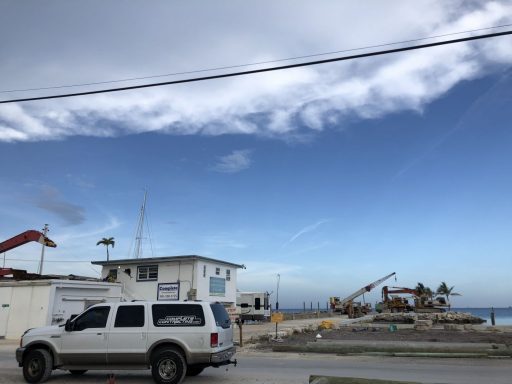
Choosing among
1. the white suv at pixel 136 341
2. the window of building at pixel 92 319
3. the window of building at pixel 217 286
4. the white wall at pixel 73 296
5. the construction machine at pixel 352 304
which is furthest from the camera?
the construction machine at pixel 352 304

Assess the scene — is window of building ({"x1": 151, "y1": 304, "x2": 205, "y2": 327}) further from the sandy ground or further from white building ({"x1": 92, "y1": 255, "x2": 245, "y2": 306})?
white building ({"x1": 92, "y1": 255, "x2": 245, "y2": 306})

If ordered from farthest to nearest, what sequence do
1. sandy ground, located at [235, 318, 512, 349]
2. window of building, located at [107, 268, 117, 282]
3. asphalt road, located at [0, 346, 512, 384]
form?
1. window of building, located at [107, 268, 117, 282]
2. sandy ground, located at [235, 318, 512, 349]
3. asphalt road, located at [0, 346, 512, 384]

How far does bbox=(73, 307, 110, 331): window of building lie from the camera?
1173 cm

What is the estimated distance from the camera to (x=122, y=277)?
37625 mm

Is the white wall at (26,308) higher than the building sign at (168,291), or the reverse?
the building sign at (168,291)

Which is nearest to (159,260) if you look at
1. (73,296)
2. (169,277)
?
(169,277)

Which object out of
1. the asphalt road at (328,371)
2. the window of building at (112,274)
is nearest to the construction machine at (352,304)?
the window of building at (112,274)

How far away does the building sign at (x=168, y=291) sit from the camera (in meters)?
35.2

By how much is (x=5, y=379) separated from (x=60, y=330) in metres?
2.08

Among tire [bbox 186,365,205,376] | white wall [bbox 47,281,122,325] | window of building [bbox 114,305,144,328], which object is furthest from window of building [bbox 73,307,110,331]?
white wall [bbox 47,281,122,325]

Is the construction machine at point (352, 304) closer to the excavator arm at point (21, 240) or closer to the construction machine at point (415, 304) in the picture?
the construction machine at point (415, 304)

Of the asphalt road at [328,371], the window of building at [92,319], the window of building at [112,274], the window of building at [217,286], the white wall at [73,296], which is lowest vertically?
the asphalt road at [328,371]

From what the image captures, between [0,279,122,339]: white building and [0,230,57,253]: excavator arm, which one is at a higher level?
[0,230,57,253]: excavator arm

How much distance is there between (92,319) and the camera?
1183cm
